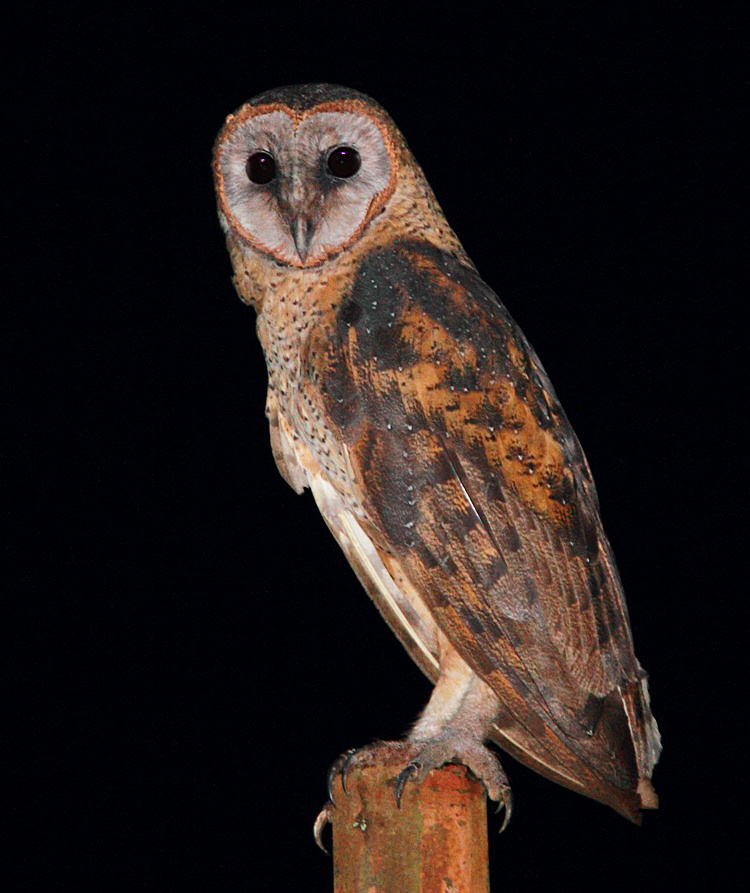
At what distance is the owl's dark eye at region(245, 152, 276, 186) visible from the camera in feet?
8.07

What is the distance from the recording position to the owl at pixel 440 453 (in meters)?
2.29

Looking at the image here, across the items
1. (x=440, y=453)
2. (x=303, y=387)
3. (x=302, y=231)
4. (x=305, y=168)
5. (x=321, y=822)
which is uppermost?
(x=305, y=168)

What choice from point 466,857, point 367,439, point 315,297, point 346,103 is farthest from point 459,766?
point 346,103

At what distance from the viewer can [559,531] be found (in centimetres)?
235

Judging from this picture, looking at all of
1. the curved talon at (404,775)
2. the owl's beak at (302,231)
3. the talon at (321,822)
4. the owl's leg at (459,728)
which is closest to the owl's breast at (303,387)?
the owl's beak at (302,231)

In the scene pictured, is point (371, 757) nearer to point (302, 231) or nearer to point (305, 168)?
point (302, 231)

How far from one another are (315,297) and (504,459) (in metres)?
0.55

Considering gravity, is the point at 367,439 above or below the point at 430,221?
below

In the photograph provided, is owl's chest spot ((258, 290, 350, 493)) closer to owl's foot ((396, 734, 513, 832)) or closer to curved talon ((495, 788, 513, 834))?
owl's foot ((396, 734, 513, 832))

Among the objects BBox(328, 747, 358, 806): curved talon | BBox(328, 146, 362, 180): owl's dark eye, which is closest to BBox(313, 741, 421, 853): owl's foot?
BBox(328, 747, 358, 806): curved talon

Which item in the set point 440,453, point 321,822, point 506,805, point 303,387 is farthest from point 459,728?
point 303,387

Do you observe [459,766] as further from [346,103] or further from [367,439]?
[346,103]

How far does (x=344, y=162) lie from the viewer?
2473 millimetres

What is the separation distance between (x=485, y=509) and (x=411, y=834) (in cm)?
65
